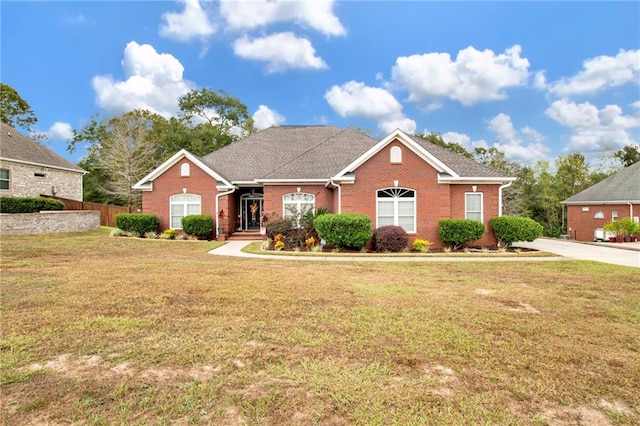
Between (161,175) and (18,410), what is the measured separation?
20126 millimetres

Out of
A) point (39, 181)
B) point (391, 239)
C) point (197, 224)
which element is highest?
point (39, 181)

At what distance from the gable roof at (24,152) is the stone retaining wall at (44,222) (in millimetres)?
6576

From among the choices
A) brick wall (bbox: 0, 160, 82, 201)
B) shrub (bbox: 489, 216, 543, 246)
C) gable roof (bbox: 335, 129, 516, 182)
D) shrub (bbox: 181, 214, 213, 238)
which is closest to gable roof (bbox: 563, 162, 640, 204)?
shrub (bbox: 489, 216, 543, 246)

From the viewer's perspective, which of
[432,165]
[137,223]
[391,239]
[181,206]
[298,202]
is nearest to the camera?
[391,239]

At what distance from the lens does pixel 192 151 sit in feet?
119

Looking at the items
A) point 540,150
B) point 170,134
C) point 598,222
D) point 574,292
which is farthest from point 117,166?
point 540,150

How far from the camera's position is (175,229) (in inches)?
836

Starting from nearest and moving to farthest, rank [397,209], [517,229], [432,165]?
[517,229], [432,165], [397,209]

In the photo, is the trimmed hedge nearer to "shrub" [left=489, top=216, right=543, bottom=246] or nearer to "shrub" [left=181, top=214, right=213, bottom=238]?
"shrub" [left=181, top=214, right=213, bottom=238]

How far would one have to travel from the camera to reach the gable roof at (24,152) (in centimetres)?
2444

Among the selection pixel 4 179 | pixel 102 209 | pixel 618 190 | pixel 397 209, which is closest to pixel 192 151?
pixel 102 209

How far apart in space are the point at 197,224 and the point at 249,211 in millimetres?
4086

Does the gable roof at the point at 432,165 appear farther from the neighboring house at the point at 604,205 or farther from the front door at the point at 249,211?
the neighboring house at the point at 604,205

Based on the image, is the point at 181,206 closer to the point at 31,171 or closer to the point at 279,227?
the point at 279,227
